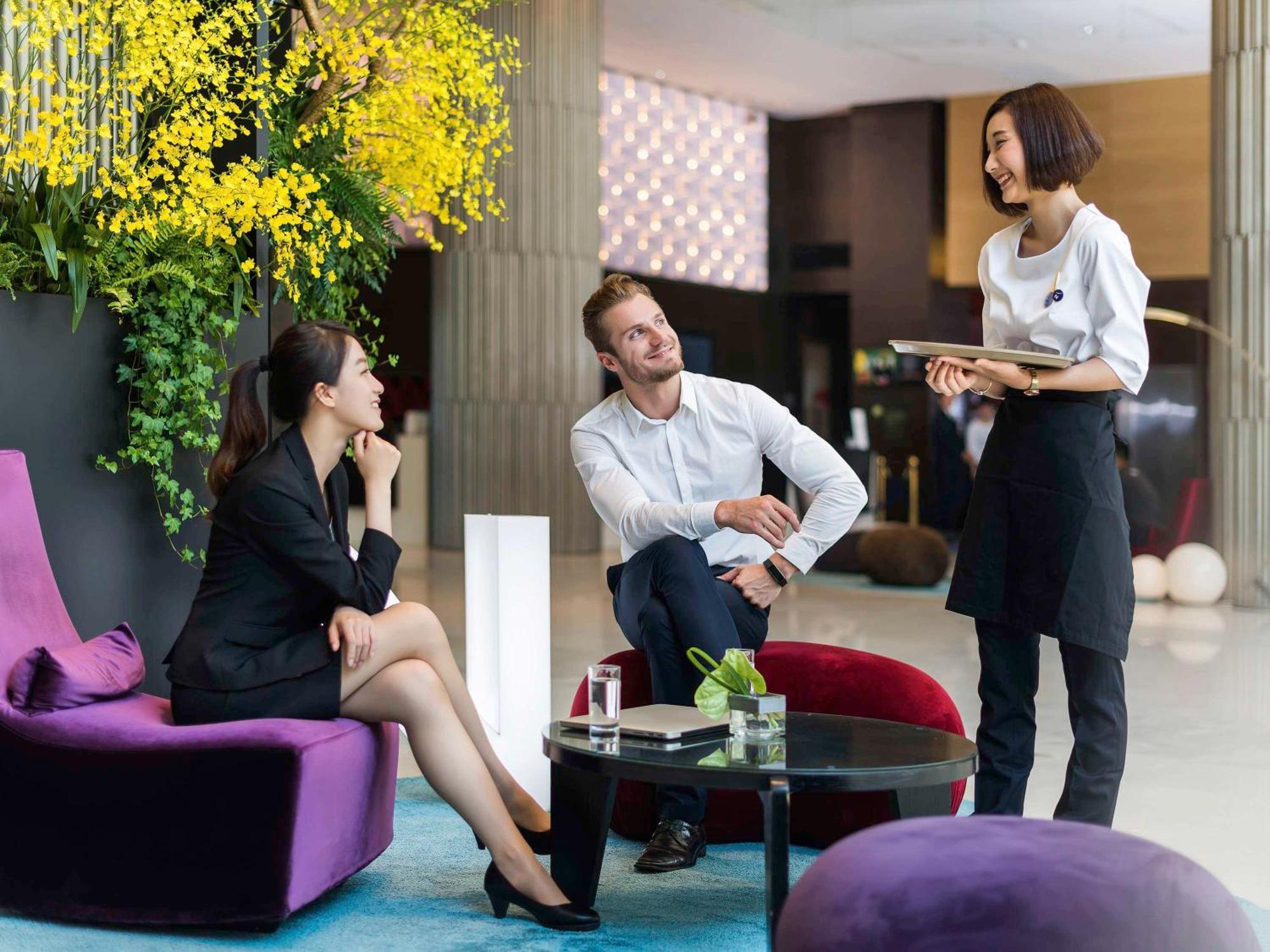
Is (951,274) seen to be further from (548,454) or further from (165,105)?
(165,105)

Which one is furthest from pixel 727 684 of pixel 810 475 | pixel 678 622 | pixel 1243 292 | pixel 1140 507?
pixel 1140 507

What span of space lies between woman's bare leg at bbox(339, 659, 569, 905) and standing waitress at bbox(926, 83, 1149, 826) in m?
0.89

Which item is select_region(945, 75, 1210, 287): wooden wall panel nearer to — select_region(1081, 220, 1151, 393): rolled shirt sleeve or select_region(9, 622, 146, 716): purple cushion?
select_region(1081, 220, 1151, 393): rolled shirt sleeve

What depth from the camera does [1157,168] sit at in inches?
540

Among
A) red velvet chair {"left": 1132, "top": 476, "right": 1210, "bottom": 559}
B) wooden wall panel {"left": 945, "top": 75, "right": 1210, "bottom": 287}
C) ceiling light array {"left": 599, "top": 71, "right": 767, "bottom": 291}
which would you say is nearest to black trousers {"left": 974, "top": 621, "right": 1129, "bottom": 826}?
red velvet chair {"left": 1132, "top": 476, "right": 1210, "bottom": 559}

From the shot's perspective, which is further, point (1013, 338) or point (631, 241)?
point (631, 241)

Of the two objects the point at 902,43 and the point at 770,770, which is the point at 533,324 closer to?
the point at 902,43

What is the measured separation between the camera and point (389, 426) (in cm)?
1714

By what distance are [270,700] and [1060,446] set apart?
1.58 metres

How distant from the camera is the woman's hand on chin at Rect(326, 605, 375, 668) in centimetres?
275

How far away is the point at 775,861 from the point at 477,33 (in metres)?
3.27

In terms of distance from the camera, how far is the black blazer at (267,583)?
8.99 feet

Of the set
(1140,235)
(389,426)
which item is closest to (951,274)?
(1140,235)

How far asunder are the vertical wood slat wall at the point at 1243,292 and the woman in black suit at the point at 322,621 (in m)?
7.04
